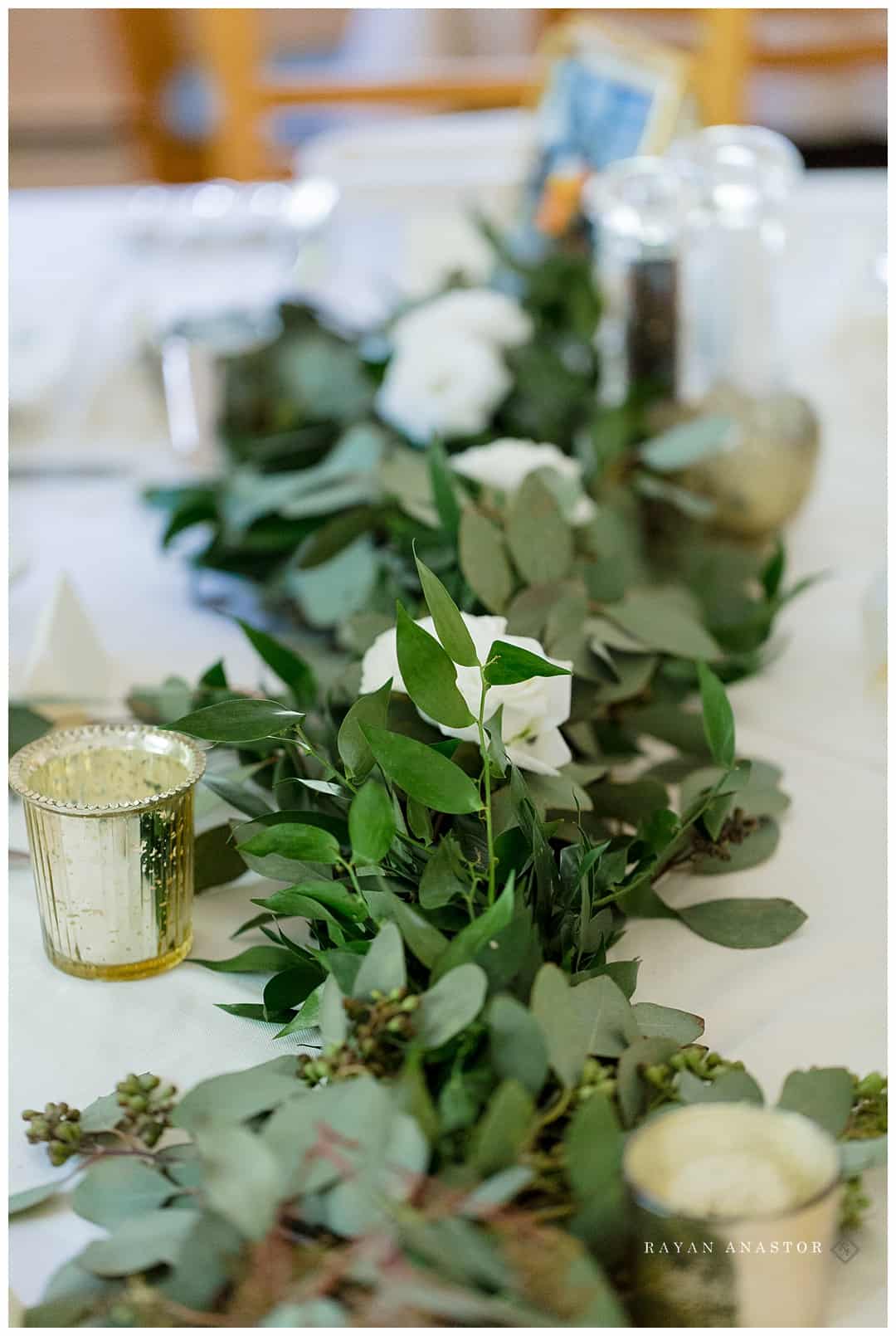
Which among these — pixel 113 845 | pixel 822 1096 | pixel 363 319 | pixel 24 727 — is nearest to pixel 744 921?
pixel 822 1096

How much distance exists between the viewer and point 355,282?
1491mm

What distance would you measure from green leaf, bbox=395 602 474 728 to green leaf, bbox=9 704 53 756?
0.28m

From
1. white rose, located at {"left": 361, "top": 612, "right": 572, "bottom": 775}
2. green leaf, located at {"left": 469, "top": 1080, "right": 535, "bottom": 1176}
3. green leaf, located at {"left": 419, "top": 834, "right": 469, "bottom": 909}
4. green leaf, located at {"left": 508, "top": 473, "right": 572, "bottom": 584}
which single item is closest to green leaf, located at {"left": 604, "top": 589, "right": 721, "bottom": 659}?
green leaf, located at {"left": 508, "top": 473, "right": 572, "bottom": 584}

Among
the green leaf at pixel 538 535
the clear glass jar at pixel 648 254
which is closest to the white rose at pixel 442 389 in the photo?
the clear glass jar at pixel 648 254

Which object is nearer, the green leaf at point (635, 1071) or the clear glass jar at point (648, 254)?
the green leaf at point (635, 1071)

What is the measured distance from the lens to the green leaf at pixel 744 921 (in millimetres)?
589

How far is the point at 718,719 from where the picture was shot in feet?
1.90

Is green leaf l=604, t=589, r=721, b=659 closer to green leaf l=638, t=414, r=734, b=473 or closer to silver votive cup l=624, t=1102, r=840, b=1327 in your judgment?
green leaf l=638, t=414, r=734, b=473

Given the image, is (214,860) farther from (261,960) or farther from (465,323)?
(465,323)

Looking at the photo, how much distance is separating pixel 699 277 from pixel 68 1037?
2.46 feet

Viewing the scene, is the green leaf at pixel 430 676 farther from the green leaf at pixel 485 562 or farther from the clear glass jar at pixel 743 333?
the clear glass jar at pixel 743 333

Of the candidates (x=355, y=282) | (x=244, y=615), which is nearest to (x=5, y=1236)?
(x=244, y=615)

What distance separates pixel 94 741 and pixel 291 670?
4.1 inches

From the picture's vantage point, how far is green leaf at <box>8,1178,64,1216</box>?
1.48 feet
